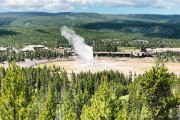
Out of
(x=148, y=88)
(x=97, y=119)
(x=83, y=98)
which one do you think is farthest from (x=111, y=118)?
(x=83, y=98)

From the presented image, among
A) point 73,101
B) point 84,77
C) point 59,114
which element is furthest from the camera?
point 84,77

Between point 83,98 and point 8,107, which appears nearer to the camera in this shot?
point 8,107

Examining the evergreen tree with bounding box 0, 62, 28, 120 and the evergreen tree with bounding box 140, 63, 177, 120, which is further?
the evergreen tree with bounding box 0, 62, 28, 120

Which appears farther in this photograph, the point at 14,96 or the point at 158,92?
the point at 14,96

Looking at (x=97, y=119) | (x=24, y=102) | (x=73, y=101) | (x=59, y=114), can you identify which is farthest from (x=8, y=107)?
(x=59, y=114)

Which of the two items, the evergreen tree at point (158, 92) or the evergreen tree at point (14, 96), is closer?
the evergreen tree at point (158, 92)

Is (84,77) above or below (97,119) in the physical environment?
below

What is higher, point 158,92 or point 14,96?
point 158,92

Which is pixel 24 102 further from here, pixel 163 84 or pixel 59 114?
pixel 59 114

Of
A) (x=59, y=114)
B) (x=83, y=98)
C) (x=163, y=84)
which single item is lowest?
(x=59, y=114)

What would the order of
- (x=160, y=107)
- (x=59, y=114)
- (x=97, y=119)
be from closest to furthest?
(x=160, y=107) → (x=97, y=119) → (x=59, y=114)
